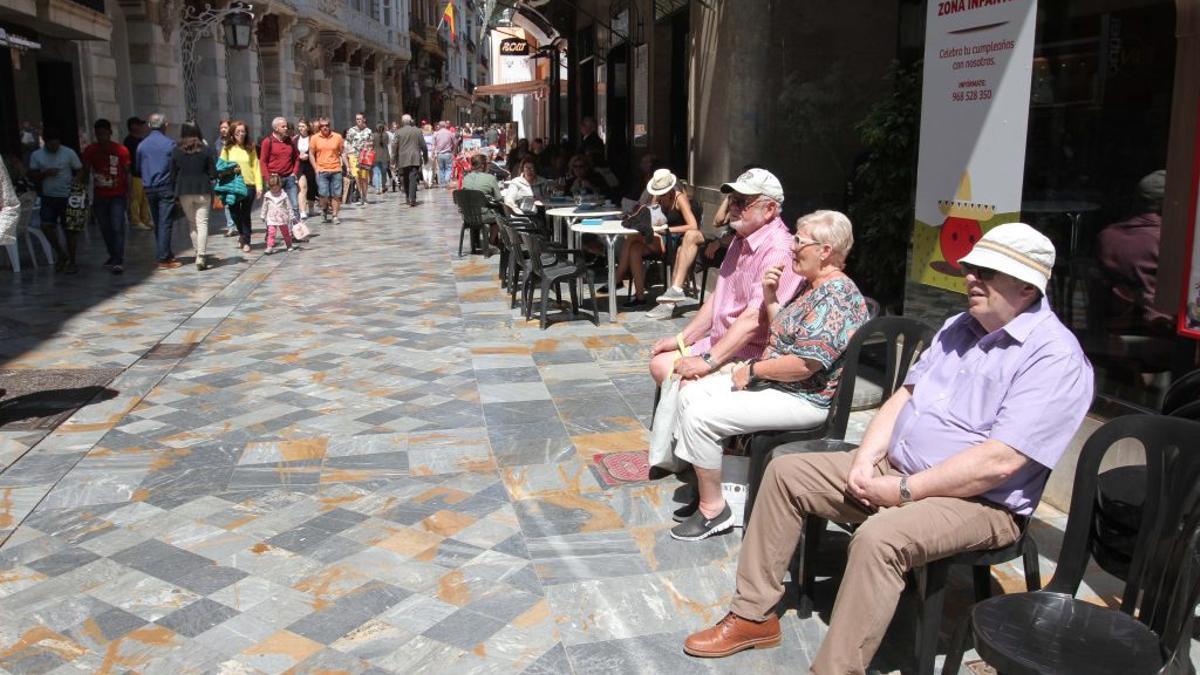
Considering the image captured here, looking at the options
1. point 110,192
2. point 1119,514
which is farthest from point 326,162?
point 1119,514

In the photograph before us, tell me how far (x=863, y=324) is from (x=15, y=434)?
14.8 feet

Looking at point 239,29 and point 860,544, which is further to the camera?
point 239,29

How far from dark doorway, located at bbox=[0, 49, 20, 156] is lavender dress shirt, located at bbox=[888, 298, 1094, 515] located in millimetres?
16288

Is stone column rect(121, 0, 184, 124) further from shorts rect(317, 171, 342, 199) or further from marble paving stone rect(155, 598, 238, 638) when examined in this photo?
marble paving stone rect(155, 598, 238, 638)

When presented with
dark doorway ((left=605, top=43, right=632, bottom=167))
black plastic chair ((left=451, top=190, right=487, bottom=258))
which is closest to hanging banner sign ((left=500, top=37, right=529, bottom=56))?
dark doorway ((left=605, top=43, right=632, bottom=167))

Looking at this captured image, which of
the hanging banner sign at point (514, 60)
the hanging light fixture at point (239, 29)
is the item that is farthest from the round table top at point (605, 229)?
the hanging banner sign at point (514, 60)

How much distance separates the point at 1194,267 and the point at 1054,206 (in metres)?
1.12

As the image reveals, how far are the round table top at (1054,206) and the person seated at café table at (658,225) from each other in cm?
392

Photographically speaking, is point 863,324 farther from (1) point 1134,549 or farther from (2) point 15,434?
(2) point 15,434

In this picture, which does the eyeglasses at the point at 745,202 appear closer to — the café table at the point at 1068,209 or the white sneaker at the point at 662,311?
the café table at the point at 1068,209

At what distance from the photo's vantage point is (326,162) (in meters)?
16.7

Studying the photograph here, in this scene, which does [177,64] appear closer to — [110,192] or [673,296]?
[110,192]

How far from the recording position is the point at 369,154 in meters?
22.0

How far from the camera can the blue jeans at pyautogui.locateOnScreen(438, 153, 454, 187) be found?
29.2 meters
